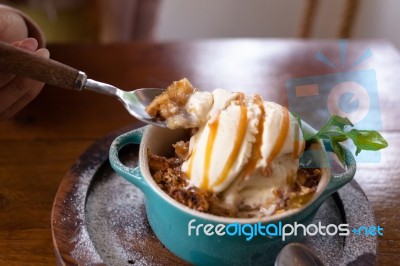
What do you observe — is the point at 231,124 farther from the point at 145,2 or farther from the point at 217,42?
the point at 145,2

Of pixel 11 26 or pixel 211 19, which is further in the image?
pixel 211 19

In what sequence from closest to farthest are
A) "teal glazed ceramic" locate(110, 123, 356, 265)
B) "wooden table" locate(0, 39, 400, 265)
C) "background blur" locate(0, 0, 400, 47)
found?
"teal glazed ceramic" locate(110, 123, 356, 265)
"wooden table" locate(0, 39, 400, 265)
"background blur" locate(0, 0, 400, 47)

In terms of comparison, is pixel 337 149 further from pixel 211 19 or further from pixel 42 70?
pixel 211 19

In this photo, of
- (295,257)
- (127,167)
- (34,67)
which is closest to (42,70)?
(34,67)

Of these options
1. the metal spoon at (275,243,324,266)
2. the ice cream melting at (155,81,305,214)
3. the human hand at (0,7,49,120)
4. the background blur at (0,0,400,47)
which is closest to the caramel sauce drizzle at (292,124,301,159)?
the ice cream melting at (155,81,305,214)

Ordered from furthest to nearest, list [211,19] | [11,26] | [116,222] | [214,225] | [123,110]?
[211,19], [123,110], [11,26], [116,222], [214,225]

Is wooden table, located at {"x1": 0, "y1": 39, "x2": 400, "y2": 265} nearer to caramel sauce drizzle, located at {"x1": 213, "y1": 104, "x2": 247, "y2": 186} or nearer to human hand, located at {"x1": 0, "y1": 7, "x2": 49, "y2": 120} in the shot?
human hand, located at {"x1": 0, "y1": 7, "x2": 49, "y2": 120}
